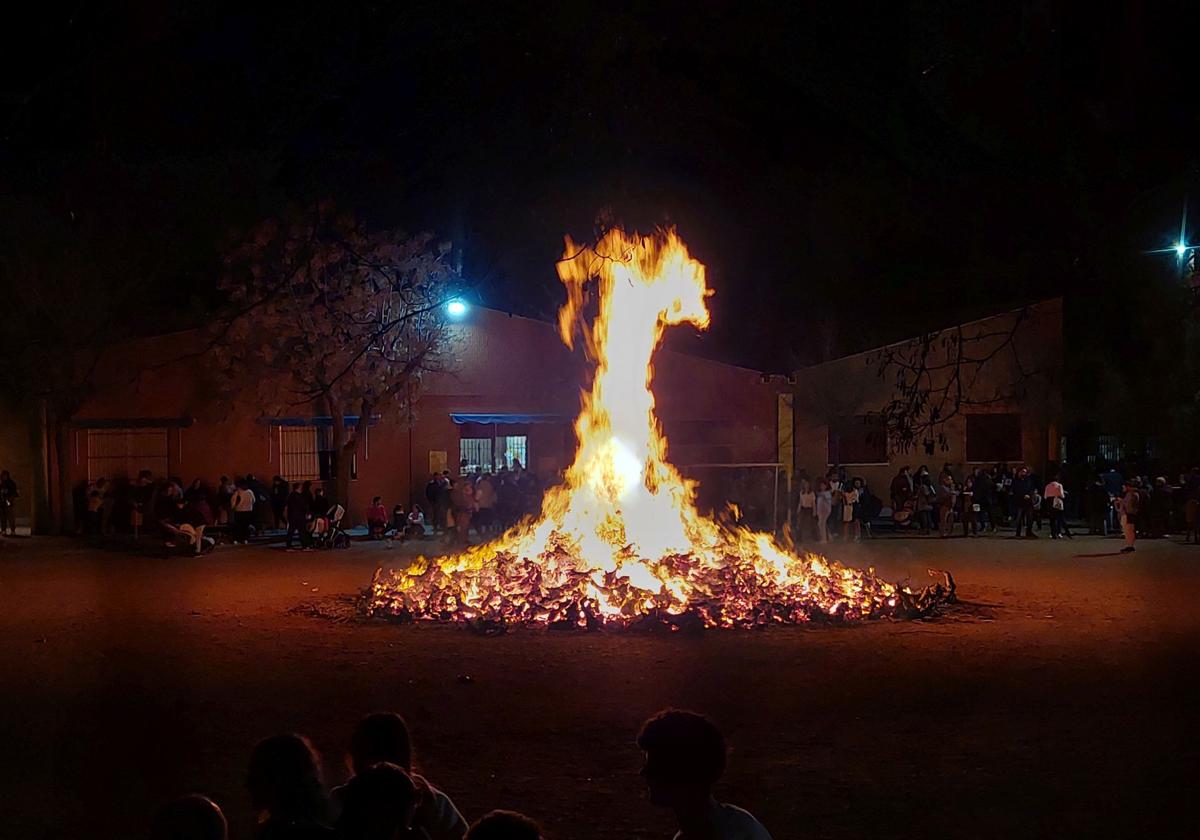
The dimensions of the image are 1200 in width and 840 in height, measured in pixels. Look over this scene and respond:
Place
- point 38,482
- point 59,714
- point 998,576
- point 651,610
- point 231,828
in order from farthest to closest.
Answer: point 38,482
point 998,576
point 651,610
point 59,714
point 231,828

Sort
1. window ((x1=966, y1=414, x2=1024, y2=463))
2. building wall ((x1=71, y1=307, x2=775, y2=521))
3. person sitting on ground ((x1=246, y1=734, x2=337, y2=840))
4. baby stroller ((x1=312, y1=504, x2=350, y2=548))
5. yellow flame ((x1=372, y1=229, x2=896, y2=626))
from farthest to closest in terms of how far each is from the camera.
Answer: window ((x1=966, y1=414, x2=1024, y2=463)), building wall ((x1=71, y1=307, x2=775, y2=521)), baby stroller ((x1=312, y1=504, x2=350, y2=548)), yellow flame ((x1=372, y1=229, x2=896, y2=626)), person sitting on ground ((x1=246, y1=734, x2=337, y2=840))

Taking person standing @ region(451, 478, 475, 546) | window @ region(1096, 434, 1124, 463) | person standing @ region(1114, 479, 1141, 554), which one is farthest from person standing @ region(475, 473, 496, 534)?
window @ region(1096, 434, 1124, 463)

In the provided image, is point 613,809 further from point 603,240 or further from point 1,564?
point 1,564

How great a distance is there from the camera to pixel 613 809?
23.1 feet

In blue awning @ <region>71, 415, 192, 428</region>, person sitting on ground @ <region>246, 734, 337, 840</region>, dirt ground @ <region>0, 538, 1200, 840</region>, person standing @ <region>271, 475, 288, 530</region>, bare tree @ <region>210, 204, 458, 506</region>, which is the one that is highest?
bare tree @ <region>210, 204, 458, 506</region>

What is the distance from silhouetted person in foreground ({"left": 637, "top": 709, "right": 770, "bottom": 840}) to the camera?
3371 millimetres

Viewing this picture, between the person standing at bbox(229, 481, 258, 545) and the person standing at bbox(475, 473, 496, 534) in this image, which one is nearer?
the person standing at bbox(229, 481, 258, 545)

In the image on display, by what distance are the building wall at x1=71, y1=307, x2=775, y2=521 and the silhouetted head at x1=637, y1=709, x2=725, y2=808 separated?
87.5 ft

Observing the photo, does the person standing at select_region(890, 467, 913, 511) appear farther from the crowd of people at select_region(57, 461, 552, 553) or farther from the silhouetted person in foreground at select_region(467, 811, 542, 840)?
the silhouetted person in foreground at select_region(467, 811, 542, 840)

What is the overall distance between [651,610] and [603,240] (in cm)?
545

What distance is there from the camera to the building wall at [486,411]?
96.2ft

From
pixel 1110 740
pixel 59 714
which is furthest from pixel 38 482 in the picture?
pixel 1110 740

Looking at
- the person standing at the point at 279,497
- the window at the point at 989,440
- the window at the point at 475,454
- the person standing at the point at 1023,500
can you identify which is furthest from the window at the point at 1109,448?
the person standing at the point at 279,497

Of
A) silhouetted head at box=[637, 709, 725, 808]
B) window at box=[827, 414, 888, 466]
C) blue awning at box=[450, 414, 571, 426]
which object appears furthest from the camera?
window at box=[827, 414, 888, 466]
